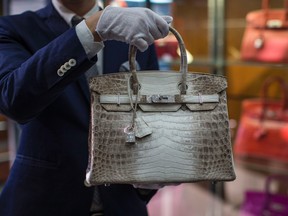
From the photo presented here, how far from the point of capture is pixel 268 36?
7.08 ft

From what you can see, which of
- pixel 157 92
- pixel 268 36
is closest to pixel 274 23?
pixel 268 36

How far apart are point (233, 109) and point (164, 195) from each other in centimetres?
69

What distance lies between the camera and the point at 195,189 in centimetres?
290

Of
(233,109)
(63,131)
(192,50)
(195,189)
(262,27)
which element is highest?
(63,131)

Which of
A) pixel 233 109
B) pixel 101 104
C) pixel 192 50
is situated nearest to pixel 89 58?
pixel 101 104

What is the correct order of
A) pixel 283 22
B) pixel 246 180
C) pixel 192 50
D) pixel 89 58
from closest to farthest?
pixel 89 58 < pixel 283 22 < pixel 246 180 < pixel 192 50

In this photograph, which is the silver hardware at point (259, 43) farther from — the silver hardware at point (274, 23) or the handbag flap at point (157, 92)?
the handbag flap at point (157, 92)

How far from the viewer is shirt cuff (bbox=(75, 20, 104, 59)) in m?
0.81

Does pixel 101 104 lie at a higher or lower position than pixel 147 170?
higher

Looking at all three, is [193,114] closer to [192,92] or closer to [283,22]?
[192,92]

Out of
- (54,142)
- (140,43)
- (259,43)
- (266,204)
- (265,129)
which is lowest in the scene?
(266,204)

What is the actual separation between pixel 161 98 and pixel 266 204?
148 cm

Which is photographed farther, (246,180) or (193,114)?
(246,180)

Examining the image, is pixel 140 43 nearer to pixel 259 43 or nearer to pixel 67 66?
pixel 67 66
